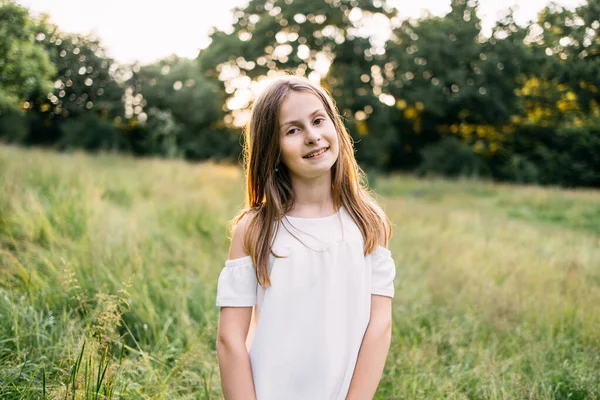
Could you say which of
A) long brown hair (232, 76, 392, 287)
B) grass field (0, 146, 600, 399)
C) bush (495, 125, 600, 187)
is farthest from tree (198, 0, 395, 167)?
long brown hair (232, 76, 392, 287)

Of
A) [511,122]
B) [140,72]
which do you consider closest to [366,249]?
[140,72]

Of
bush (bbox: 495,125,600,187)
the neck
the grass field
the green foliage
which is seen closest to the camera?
the neck

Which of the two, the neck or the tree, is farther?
the tree

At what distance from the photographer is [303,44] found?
22.4 m

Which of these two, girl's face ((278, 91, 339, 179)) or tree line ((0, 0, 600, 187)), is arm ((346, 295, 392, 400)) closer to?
girl's face ((278, 91, 339, 179))

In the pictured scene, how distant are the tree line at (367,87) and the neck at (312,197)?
12.3ft

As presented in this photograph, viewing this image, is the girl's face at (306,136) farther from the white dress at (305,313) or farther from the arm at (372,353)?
the arm at (372,353)

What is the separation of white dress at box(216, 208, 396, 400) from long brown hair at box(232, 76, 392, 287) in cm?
6

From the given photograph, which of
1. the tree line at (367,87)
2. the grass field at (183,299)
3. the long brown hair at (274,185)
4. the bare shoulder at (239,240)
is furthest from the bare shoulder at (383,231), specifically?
the tree line at (367,87)

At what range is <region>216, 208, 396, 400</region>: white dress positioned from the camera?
5.24 feet

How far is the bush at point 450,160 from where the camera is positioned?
19828 millimetres

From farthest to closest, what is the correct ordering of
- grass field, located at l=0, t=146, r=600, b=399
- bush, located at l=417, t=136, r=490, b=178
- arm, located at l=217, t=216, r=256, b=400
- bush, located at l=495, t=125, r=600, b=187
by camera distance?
1. bush, located at l=417, t=136, r=490, b=178
2. bush, located at l=495, t=125, r=600, b=187
3. grass field, located at l=0, t=146, r=600, b=399
4. arm, located at l=217, t=216, r=256, b=400

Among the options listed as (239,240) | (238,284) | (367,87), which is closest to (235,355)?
(238,284)

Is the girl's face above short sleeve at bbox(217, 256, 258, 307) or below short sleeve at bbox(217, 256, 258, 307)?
above
